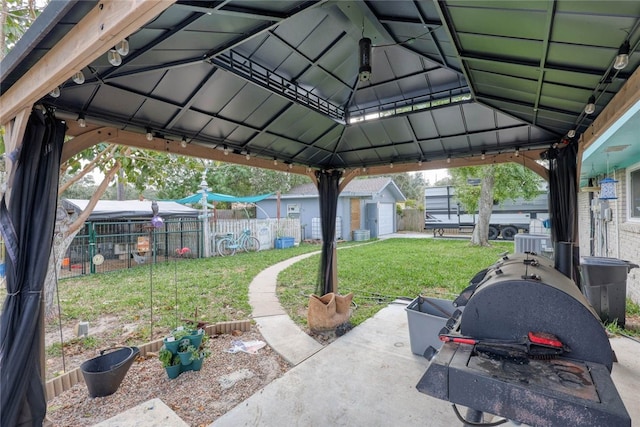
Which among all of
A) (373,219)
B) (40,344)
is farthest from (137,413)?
(373,219)

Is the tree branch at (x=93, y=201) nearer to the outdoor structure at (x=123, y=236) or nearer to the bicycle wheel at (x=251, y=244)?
the outdoor structure at (x=123, y=236)

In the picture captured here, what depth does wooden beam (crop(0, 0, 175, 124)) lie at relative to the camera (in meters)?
1.10

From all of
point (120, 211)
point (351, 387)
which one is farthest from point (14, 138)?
point (120, 211)

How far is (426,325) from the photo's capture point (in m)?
3.16

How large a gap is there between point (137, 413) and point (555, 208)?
464cm

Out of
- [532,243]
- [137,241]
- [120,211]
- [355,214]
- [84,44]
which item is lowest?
[532,243]

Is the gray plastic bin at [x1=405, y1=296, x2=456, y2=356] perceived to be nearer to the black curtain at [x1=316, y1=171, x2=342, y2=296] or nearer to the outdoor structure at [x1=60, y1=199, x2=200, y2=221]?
the black curtain at [x1=316, y1=171, x2=342, y2=296]

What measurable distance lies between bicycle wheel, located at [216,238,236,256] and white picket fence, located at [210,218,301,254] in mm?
196

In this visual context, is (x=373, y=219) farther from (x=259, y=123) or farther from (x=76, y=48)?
(x=76, y=48)

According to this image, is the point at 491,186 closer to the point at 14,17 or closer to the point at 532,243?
the point at 532,243

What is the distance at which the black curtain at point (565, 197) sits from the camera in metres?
3.28

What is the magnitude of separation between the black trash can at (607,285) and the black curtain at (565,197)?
0.88 m

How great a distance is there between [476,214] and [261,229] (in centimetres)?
1134

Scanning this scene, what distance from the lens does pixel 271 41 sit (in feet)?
8.16
